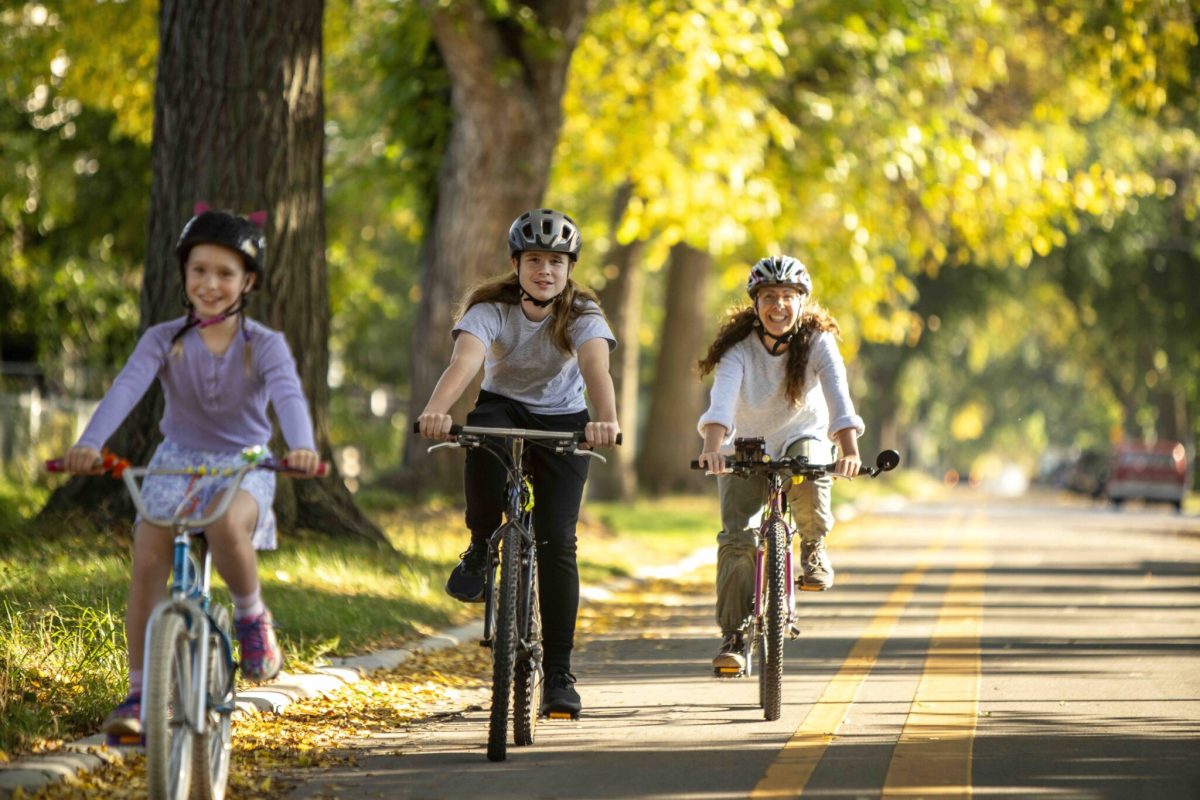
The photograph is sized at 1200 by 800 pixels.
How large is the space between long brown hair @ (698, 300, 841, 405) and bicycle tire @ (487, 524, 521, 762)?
6.05 ft

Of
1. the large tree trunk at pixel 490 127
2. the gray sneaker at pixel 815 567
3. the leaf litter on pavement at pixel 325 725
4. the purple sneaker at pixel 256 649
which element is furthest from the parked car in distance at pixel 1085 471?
the purple sneaker at pixel 256 649

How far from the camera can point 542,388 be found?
Answer: 7273 millimetres

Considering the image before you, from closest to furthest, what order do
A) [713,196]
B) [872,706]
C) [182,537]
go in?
[182,537]
[872,706]
[713,196]

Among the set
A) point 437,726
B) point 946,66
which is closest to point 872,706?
point 437,726

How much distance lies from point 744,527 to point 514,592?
6.22 feet

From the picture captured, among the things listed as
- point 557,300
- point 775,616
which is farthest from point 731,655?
point 557,300

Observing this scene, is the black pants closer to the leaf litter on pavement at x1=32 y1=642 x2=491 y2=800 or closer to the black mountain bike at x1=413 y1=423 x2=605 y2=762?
the black mountain bike at x1=413 y1=423 x2=605 y2=762

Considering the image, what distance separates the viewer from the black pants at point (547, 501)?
718 centimetres

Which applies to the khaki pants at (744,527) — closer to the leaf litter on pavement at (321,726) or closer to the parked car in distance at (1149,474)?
the leaf litter on pavement at (321,726)

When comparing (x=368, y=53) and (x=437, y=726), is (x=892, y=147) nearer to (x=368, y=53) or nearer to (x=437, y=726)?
(x=368, y=53)

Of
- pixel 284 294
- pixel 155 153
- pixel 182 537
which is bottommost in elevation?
pixel 182 537

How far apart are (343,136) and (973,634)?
13977 mm

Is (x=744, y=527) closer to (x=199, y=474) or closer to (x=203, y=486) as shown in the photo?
(x=203, y=486)

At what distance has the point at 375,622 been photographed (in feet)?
34.1
